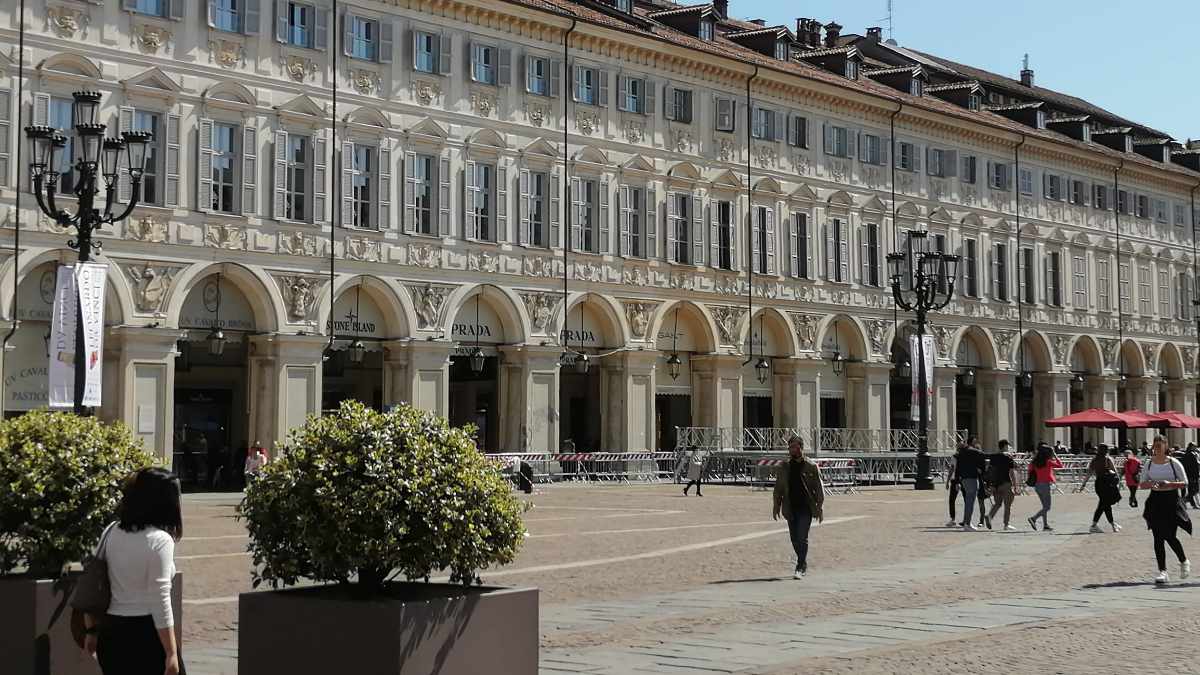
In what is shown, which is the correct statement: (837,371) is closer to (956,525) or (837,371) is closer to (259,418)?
(259,418)

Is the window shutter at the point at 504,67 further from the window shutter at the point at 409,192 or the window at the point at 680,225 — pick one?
Answer: the window at the point at 680,225

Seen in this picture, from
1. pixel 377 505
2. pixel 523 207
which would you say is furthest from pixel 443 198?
pixel 377 505

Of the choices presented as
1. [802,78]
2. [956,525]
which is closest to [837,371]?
[802,78]

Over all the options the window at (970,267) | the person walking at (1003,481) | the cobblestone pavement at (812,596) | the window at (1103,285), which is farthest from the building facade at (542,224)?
the person walking at (1003,481)

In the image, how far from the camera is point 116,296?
3512 centimetres

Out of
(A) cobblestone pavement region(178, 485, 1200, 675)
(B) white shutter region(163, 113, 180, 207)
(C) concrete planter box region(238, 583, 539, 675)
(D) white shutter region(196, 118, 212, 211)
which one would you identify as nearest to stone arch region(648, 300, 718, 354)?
(D) white shutter region(196, 118, 212, 211)

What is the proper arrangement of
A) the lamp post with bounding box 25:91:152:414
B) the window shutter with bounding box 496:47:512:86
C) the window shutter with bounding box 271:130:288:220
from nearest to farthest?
the lamp post with bounding box 25:91:152:414 < the window shutter with bounding box 271:130:288:220 < the window shutter with bounding box 496:47:512:86

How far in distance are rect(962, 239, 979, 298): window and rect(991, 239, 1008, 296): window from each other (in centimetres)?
111

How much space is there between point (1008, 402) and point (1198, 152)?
913 inches

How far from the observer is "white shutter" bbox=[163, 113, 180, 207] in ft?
119

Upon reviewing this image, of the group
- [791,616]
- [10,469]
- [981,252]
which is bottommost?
[791,616]

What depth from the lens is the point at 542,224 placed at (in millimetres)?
44469

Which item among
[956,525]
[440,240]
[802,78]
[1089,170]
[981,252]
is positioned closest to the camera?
[956,525]

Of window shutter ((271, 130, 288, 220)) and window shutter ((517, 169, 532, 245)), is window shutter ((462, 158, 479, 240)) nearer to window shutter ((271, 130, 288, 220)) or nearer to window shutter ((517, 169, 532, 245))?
window shutter ((517, 169, 532, 245))
